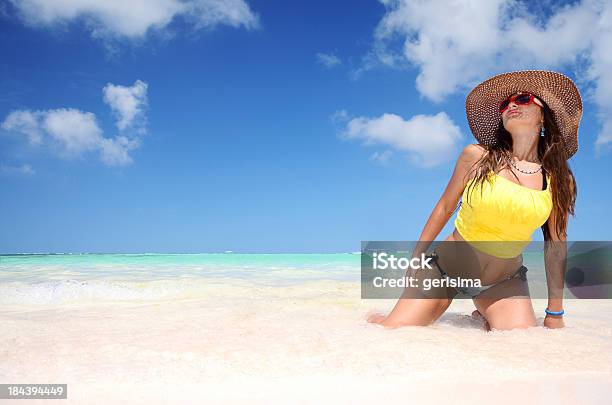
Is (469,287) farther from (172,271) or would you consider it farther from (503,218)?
(172,271)

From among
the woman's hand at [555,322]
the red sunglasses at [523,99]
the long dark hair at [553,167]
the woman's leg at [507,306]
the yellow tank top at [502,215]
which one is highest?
the red sunglasses at [523,99]

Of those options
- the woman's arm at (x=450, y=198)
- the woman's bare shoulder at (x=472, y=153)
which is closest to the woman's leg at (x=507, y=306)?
the woman's arm at (x=450, y=198)

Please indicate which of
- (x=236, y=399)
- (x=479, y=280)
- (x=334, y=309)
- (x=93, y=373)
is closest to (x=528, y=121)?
(x=479, y=280)

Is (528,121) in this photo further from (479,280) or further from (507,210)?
(479,280)

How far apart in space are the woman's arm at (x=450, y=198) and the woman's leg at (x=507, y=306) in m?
0.67

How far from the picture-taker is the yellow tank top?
10.4 feet

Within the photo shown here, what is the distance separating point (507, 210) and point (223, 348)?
2275 mm

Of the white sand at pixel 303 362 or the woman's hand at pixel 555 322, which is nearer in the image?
the white sand at pixel 303 362

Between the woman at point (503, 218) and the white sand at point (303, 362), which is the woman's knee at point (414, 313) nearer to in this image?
the woman at point (503, 218)

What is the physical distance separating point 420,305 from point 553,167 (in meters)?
1.57

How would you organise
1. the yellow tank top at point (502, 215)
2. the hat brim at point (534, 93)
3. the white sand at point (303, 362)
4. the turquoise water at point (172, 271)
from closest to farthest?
1. the white sand at point (303, 362)
2. the yellow tank top at point (502, 215)
3. the hat brim at point (534, 93)
4. the turquoise water at point (172, 271)

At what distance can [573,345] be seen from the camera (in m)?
2.62

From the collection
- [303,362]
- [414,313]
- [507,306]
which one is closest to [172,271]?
[414,313]

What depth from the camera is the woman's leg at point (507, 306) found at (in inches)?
131
